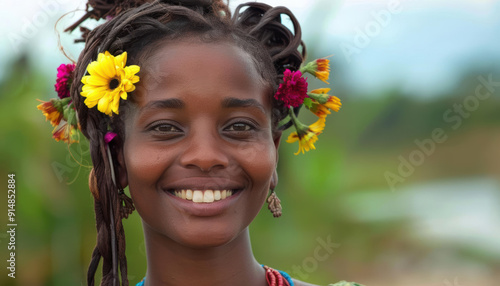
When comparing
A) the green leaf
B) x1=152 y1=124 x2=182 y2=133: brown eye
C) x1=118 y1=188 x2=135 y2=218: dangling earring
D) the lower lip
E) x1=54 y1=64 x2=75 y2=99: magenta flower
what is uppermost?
x1=54 y1=64 x2=75 y2=99: magenta flower

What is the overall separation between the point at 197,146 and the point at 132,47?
21.9 inches

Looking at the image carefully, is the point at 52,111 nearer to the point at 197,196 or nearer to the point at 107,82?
the point at 107,82

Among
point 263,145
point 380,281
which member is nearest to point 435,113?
point 380,281

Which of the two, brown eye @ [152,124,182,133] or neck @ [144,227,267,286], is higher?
brown eye @ [152,124,182,133]

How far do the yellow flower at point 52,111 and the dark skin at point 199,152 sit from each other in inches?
20.0

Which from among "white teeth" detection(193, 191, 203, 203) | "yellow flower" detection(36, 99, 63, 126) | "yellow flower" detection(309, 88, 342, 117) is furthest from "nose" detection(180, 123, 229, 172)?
"yellow flower" detection(36, 99, 63, 126)

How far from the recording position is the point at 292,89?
8.67ft

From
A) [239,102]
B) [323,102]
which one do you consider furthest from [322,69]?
[239,102]

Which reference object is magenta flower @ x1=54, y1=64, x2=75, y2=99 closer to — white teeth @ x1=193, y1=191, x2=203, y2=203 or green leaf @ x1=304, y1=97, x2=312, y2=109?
white teeth @ x1=193, y1=191, x2=203, y2=203

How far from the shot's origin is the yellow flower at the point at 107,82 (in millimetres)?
2416

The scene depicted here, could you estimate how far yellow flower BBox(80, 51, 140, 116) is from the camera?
2.42 m

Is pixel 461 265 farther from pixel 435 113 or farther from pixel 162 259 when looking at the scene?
pixel 162 259

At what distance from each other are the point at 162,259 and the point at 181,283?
132 mm

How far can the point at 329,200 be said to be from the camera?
198 inches
